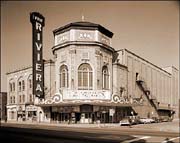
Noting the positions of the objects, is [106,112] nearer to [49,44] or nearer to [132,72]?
[132,72]

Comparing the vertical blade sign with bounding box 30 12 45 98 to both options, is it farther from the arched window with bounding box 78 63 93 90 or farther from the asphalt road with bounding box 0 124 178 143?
the arched window with bounding box 78 63 93 90

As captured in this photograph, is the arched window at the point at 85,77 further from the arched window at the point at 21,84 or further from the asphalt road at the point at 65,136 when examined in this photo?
the arched window at the point at 21,84

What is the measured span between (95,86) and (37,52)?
49.0ft

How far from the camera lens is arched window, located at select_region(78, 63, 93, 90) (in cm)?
2661

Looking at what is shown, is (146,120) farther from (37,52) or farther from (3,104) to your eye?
(3,104)

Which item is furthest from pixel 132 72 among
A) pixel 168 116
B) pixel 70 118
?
pixel 70 118

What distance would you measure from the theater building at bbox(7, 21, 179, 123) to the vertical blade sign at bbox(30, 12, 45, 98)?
360 mm

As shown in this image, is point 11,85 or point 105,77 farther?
point 105,77

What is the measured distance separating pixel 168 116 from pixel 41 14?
34.9 ft

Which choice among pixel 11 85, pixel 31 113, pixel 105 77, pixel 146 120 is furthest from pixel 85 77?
pixel 11 85

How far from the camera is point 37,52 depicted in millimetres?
12586

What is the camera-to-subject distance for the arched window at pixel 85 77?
26.6 m

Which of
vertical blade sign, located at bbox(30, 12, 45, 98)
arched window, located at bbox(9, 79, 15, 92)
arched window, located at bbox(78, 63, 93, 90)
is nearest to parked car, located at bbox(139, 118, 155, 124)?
arched window, located at bbox(78, 63, 93, 90)

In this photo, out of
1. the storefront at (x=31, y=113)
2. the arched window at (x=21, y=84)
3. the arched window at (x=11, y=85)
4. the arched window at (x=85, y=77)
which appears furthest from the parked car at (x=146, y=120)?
the arched window at (x=11, y=85)
